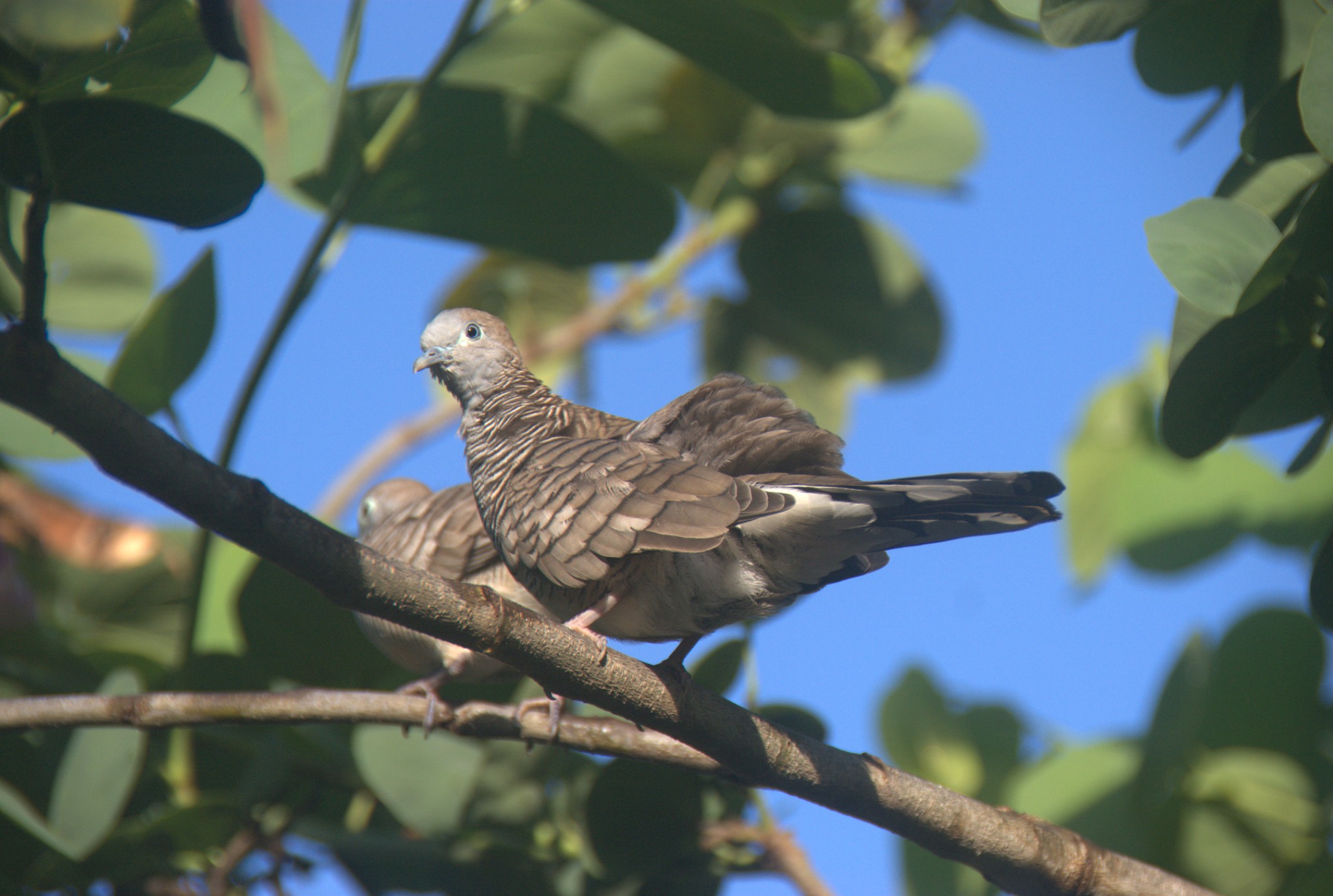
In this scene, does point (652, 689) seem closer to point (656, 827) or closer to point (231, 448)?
point (656, 827)

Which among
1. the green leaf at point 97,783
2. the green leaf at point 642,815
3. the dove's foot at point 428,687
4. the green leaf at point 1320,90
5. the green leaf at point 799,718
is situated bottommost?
the green leaf at point 97,783

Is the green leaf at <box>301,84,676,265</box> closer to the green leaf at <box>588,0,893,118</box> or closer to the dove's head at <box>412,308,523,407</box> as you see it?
the dove's head at <box>412,308,523,407</box>

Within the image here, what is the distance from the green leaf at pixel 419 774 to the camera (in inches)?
91.4

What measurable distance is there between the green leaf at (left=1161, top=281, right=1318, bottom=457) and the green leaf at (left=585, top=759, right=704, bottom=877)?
Result: 1170 millimetres

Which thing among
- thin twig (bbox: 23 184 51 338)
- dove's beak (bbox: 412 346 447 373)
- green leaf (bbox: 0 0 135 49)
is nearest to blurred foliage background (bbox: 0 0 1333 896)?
green leaf (bbox: 0 0 135 49)

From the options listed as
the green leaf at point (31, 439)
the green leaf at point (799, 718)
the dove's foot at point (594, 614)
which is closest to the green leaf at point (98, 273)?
the green leaf at point (31, 439)

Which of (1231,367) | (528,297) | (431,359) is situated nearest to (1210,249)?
(1231,367)

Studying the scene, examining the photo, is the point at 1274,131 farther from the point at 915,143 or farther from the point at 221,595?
the point at 221,595

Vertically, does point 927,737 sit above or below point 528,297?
below

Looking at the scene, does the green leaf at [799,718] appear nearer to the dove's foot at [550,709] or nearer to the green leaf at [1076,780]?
the dove's foot at [550,709]

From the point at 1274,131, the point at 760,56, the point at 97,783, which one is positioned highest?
the point at 1274,131

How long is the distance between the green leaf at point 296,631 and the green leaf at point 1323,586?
188cm

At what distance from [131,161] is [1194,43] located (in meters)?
1.80

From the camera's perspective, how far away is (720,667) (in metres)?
2.19
